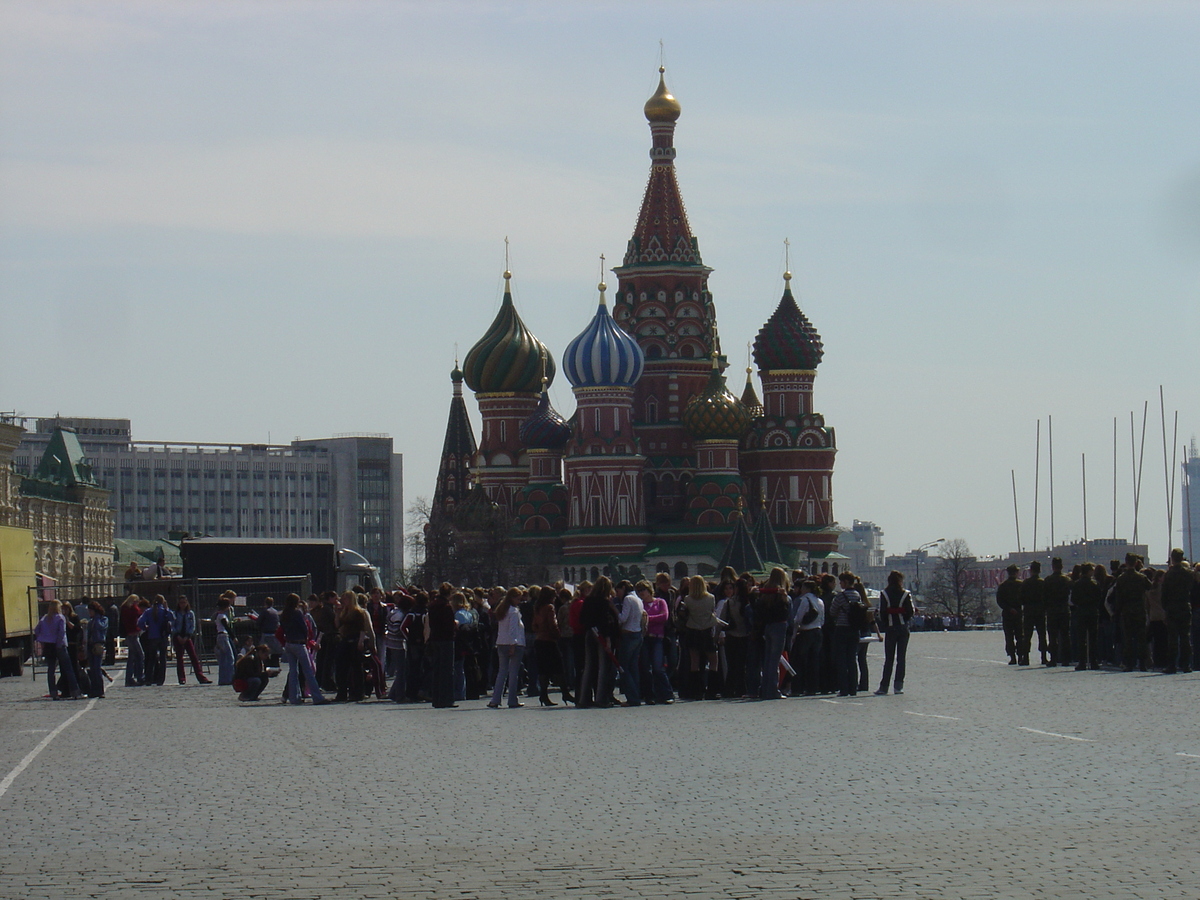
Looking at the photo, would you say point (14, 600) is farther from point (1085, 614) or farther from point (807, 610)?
point (1085, 614)

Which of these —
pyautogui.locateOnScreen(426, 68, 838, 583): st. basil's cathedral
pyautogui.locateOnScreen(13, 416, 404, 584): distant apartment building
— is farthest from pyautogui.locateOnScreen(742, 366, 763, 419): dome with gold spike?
pyautogui.locateOnScreen(13, 416, 404, 584): distant apartment building

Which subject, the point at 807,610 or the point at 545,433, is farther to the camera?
the point at 545,433

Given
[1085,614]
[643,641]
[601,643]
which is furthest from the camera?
[1085,614]

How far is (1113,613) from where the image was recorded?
2481 cm

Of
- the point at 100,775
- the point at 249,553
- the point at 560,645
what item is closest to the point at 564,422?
the point at 249,553

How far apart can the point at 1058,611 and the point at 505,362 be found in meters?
86.4

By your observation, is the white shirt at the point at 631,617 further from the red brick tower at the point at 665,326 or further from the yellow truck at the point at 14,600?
the red brick tower at the point at 665,326

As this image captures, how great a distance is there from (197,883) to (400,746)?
6962 mm

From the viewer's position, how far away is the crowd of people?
21.0 metres

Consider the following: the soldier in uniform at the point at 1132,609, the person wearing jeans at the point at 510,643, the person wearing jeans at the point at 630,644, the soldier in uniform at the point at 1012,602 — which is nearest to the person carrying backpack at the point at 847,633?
the person wearing jeans at the point at 630,644

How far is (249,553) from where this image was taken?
129ft

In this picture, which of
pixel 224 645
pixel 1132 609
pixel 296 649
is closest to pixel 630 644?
pixel 296 649

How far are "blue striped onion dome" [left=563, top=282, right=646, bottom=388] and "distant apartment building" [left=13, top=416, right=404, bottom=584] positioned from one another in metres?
48.8

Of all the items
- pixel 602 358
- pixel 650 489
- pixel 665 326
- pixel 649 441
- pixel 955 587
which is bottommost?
pixel 955 587
